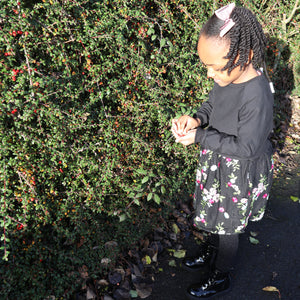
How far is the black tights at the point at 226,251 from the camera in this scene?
2152 mm

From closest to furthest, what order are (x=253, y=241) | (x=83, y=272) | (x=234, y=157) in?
(x=234, y=157) < (x=83, y=272) < (x=253, y=241)

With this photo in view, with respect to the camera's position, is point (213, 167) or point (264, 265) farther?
point (264, 265)

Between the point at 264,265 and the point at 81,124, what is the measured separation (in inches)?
82.0

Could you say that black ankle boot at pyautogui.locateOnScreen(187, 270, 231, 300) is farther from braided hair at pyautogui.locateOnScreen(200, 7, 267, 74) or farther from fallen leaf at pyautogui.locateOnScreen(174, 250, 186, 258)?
braided hair at pyautogui.locateOnScreen(200, 7, 267, 74)

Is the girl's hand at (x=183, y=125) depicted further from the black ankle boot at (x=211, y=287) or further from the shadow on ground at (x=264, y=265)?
the shadow on ground at (x=264, y=265)

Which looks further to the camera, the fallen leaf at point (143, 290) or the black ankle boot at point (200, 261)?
the black ankle boot at point (200, 261)

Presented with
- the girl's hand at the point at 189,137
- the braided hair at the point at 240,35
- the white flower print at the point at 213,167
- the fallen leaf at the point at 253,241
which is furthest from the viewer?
the fallen leaf at the point at 253,241

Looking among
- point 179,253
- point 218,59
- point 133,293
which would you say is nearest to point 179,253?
point 179,253

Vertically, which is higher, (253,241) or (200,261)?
(253,241)

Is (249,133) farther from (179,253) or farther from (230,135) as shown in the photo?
(179,253)

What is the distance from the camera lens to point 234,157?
1765 mm

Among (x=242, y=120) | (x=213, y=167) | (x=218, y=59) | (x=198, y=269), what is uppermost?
(x=218, y=59)

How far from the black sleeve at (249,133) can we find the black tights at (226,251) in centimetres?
78

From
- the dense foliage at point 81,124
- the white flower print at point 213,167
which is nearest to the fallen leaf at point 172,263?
the dense foliage at point 81,124
